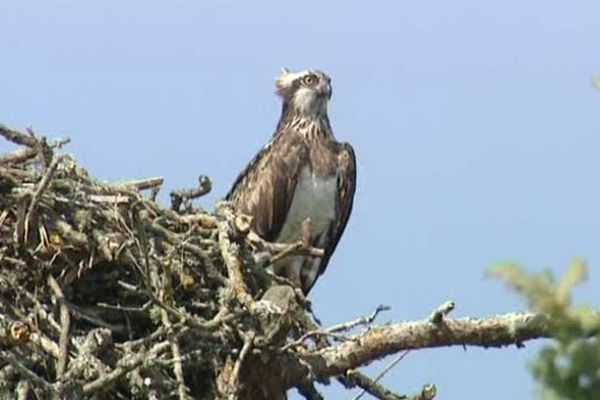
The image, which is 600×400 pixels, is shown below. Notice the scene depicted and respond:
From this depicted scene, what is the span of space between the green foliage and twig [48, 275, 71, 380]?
3.35 metres

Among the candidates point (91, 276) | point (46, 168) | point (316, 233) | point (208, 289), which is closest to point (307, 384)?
point (208, 289)

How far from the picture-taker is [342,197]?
8.66 metres

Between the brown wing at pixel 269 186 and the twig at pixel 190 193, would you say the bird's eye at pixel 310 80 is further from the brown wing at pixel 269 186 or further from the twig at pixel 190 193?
the twig at pixel 190 193

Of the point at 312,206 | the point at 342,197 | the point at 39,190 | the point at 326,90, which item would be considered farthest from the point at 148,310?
the point at 326,90

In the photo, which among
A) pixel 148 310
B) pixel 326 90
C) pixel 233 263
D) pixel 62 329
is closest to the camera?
pixel 62 329

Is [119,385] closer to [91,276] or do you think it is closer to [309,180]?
[91,276]

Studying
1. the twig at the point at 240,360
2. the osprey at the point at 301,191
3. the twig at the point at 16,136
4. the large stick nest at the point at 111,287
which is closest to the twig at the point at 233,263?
the large stick nest at the point at 111,287

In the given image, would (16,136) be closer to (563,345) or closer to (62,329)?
(62,329)

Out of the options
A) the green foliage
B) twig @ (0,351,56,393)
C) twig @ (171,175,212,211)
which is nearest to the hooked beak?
twig @ (171,175,212,211)

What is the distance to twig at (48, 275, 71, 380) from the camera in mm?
4893

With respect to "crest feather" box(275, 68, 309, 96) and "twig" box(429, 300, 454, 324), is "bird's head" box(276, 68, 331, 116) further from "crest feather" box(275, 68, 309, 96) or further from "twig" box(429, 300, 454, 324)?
"twig" box(429, 300, 454, 324)

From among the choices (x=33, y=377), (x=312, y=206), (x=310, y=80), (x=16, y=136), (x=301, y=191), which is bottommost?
(x=33, y=377)

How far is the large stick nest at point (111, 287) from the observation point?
16.0 ft

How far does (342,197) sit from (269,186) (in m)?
0.52
